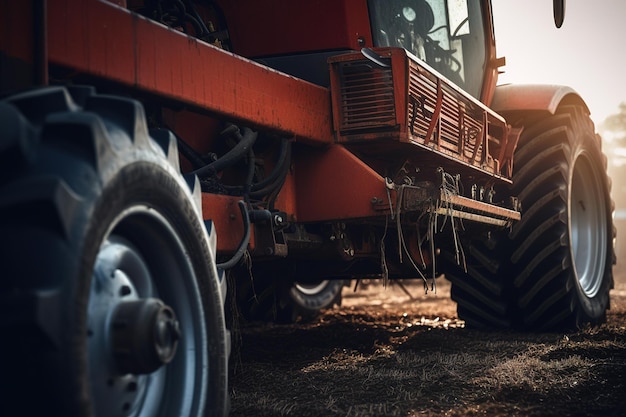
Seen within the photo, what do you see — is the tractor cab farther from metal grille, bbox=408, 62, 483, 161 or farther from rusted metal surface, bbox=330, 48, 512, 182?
metal grille, bbox=408, 62, 483, 161

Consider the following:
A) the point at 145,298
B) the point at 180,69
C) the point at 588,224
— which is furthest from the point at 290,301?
the point at 145,298

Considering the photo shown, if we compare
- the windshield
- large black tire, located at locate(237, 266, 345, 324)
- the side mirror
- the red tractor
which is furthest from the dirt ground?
the side mirror

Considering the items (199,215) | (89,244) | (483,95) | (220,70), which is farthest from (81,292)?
(483,95)

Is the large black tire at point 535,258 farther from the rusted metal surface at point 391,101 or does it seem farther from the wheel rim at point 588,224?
the rusted metal surface at point 391,101

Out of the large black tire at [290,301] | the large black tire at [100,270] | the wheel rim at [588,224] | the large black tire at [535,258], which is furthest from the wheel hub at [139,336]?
the wheel rim at [588,224]

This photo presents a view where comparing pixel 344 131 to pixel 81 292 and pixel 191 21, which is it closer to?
pixel 191 21

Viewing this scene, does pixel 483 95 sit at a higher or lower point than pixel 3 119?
higher

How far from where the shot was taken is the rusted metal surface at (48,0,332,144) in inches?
96.0

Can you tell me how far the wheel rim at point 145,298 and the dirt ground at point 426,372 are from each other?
0.73m

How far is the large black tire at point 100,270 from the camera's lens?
171 centimetres

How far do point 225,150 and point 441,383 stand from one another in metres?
1.33

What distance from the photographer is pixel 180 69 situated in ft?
9.59

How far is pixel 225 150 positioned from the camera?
3.69 meters

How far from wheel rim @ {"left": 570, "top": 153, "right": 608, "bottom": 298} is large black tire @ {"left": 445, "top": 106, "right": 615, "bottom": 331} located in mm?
464
